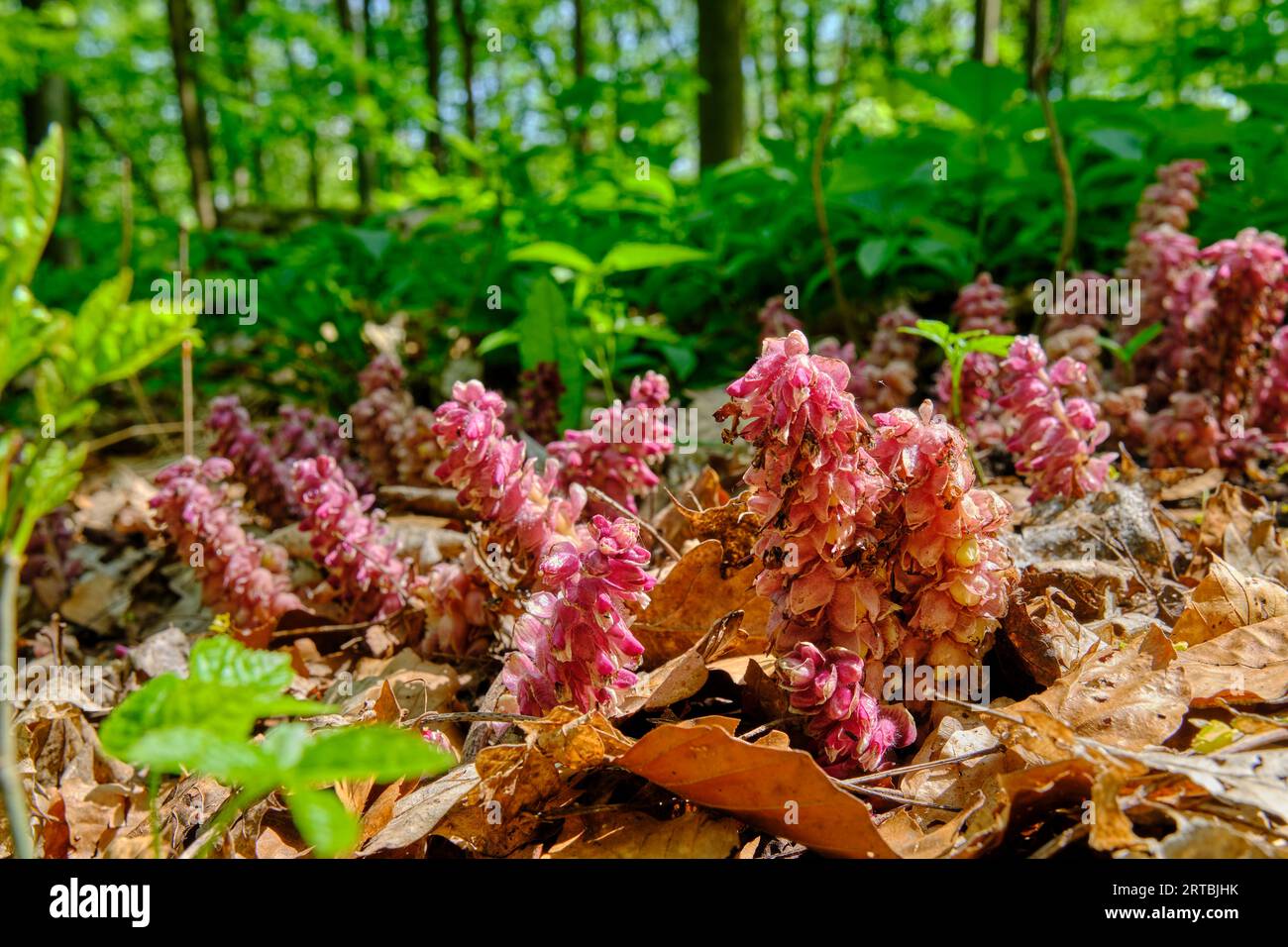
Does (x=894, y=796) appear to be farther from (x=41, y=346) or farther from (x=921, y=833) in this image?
(x=41, y=346)

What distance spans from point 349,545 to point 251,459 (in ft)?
2.87

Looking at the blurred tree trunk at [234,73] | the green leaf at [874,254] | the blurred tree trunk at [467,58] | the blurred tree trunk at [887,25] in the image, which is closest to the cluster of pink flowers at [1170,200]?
→ the green leaf at [874,254]

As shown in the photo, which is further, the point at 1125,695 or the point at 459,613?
the point at 459,613

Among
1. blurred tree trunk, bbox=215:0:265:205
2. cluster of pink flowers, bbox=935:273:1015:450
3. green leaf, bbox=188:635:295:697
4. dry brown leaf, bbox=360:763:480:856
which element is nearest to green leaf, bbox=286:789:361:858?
green leaf, bbox=188:635:295:697

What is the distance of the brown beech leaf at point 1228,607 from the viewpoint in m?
1.64

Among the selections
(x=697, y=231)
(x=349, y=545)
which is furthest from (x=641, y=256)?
(x=349, y=545)

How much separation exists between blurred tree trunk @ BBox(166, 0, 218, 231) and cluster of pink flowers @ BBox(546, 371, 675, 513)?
6945 millimetres

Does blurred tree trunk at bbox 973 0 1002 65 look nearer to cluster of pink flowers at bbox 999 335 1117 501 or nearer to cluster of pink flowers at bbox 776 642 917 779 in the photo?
cluster of pink flowers at bbox 999 335 1117 501

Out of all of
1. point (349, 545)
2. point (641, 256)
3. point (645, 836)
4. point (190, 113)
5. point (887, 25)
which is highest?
point (887, 25)

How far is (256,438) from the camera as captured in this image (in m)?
2.90

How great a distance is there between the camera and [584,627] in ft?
4.76
